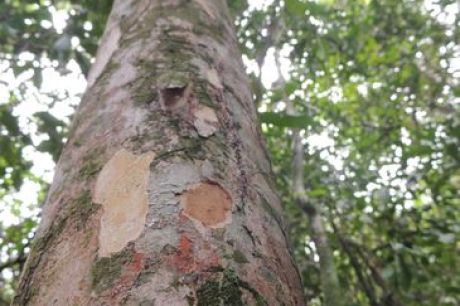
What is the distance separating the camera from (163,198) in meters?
0.61

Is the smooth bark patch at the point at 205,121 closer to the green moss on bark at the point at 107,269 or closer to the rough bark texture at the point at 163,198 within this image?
the rough bark texture at the point at 163,198

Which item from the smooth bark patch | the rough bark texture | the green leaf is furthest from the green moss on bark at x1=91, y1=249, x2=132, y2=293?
the green leaf

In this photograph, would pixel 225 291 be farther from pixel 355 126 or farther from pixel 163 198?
pixel 355 126

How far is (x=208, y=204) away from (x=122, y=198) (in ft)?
0.36

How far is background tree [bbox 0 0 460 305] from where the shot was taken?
2756 millimetres

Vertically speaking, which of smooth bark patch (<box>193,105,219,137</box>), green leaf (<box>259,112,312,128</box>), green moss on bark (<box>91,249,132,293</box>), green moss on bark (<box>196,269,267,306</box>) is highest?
green leaf (<box>259,112,312,128</box>)

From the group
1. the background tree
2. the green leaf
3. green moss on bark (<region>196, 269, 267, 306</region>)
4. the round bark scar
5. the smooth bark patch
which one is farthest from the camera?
the background tree

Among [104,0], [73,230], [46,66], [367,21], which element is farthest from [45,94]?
[73,230]

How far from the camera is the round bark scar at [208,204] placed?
61 cm

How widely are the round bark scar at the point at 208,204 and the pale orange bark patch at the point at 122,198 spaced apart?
0.17 feet

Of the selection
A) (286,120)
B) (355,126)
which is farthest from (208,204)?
(355,126)

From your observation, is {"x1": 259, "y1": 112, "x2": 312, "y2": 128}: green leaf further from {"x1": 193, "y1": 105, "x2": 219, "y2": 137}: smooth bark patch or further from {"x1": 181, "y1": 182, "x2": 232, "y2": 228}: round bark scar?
{"x1": 181, "y1": 182, "x2": 232, "y2": 228}: round bark scar

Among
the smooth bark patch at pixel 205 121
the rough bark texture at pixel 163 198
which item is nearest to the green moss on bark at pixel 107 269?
the rough bark texture at pixel 163 198

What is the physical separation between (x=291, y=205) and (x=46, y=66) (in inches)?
71.4
